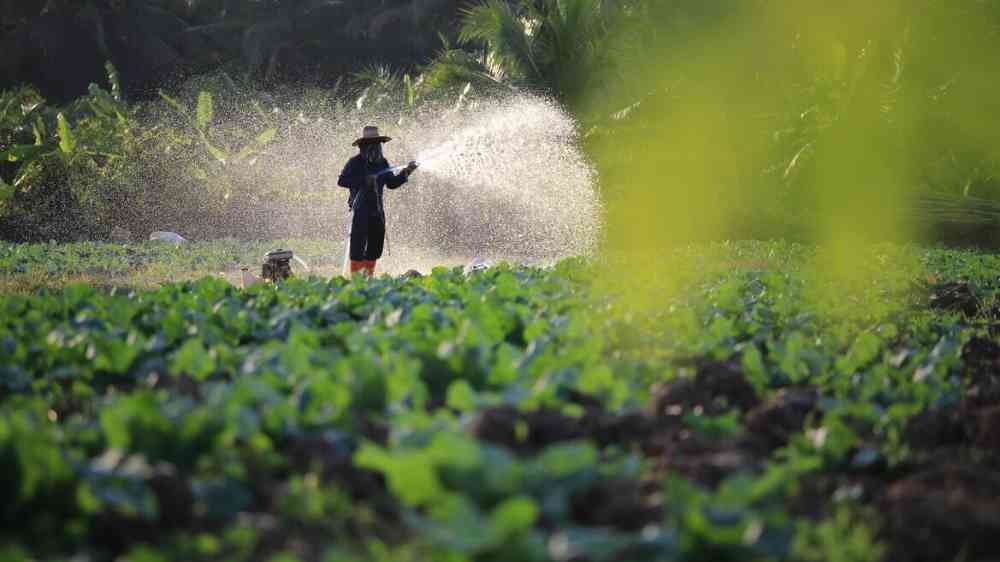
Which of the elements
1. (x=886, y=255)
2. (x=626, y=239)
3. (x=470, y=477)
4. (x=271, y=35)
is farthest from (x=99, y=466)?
(x=271, y=35)

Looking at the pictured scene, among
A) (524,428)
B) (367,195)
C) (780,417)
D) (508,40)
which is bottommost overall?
(780,417)

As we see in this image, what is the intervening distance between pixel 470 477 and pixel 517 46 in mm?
19995

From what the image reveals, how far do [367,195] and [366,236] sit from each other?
421 mm

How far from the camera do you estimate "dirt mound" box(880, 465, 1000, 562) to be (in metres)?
2.58

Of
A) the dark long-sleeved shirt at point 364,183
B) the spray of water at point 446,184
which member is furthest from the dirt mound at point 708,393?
the spray of water at point 446,184

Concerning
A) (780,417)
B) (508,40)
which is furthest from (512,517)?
(508,40)

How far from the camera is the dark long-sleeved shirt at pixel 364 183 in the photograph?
11.1 m

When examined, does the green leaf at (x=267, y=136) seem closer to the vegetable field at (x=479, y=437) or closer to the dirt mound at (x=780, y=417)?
the vegetable field at (x=479, y=437)

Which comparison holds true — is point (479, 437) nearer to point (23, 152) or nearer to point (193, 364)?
point (193, 364)

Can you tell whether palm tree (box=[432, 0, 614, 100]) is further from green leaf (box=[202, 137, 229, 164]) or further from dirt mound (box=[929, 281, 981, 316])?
dirt mound (box=[929, 281, 981, 316])

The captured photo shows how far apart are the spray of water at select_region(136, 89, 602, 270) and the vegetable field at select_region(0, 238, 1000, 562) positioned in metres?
14.6

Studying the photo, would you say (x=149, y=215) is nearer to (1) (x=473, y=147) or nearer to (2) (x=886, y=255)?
(1) (x=473, y=147)

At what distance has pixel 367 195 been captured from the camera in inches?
438

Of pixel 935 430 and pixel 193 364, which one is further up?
pixel 193 364
